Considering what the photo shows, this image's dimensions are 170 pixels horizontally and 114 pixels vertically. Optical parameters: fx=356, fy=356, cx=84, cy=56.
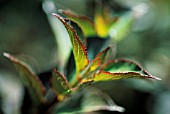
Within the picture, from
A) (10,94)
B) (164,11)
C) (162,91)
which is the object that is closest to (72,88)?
(10,94)

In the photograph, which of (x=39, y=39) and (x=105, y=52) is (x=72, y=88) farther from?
(x=39, y=39)

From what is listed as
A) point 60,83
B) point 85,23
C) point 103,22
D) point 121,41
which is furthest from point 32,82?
point 121,41

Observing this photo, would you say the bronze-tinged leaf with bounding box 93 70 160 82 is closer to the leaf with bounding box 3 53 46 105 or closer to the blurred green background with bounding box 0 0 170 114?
the leaf with bounding box 3 53 46 105

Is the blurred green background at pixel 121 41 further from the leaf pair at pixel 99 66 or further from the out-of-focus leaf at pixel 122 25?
the leaf pair at pixel 99 66

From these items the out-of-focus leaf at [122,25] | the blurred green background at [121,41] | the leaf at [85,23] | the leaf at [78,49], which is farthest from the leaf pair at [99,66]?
the blurred green background at [121,41]

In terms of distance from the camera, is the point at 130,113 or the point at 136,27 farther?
the point at 136,27

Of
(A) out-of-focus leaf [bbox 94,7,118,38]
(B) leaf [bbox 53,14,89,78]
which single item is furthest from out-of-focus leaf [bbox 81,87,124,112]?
Answer: (A) out-of-focus leaf [bbox 94,7,118,38]
